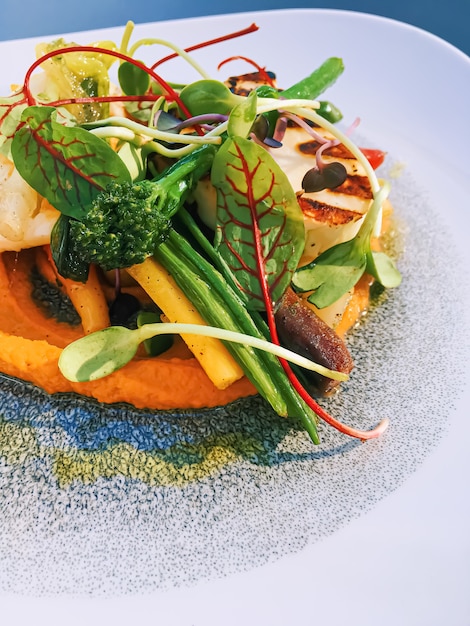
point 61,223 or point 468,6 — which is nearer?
point 61,223

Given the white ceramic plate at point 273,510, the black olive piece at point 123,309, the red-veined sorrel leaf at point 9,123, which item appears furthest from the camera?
the black olive piece at point 123,309

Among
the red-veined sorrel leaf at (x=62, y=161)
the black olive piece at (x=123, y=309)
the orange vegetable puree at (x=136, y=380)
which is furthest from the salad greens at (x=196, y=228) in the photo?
the black olive piece at (x=123, y=309)

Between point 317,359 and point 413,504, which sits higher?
point 317,359

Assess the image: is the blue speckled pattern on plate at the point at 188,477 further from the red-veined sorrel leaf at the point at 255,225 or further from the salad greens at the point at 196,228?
the red-veined sorrel leaf at the point at 255,225

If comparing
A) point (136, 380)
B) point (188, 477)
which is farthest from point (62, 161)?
point (188, 477)

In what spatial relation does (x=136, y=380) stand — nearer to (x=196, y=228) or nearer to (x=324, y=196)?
(x=196, y=228)

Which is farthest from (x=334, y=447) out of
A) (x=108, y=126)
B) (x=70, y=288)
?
(x=108, y=126)

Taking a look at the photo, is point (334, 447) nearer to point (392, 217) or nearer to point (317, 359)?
point (317, 359)

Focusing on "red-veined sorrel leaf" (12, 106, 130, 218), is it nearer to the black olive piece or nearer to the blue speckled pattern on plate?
the black olive piece

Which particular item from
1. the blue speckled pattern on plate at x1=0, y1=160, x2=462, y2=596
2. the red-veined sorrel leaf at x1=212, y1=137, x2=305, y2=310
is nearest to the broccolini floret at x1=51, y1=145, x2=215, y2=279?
the red-veined sorrel leaf at x1=212, y1=137, x2=305, y2=310
